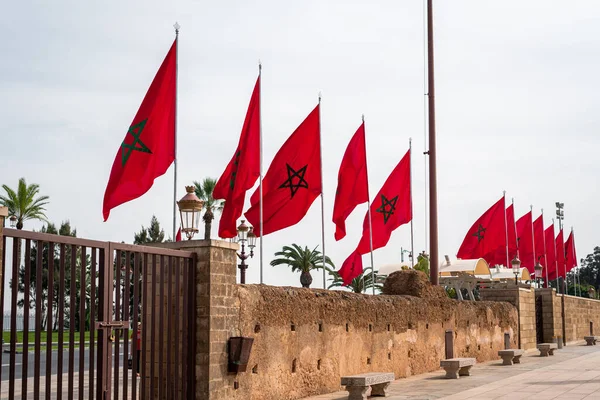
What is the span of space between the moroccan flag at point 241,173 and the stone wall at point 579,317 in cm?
2495

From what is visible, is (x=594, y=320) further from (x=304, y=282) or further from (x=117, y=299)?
(x=117, y=299)

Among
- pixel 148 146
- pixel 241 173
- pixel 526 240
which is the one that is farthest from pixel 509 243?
pixel 148 146

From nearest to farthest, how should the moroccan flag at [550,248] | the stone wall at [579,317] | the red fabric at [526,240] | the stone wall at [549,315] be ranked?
the stone wall at [549,315]
the stone wall at [579,317]
the red fabric at [526,240]
the moroccan flag at [550,248]

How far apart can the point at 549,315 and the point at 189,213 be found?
26.4m

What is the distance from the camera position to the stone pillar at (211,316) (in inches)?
435

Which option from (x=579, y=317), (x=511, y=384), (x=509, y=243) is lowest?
(x=511, y=384)

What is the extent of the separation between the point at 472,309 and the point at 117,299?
15323 mm

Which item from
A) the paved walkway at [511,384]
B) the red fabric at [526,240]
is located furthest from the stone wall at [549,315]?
the paved walkway at [511,384]

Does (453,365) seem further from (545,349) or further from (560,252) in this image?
(560,252)

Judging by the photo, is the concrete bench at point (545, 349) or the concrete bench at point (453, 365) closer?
the concrete bench at point (453, 365)

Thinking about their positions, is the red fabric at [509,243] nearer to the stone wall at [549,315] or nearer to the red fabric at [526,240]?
the stone wall at [549,315]

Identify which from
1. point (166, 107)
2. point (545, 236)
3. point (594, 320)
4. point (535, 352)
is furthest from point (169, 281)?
point (594, 320)

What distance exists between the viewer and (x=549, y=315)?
114ft

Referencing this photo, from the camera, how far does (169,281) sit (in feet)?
34.7
